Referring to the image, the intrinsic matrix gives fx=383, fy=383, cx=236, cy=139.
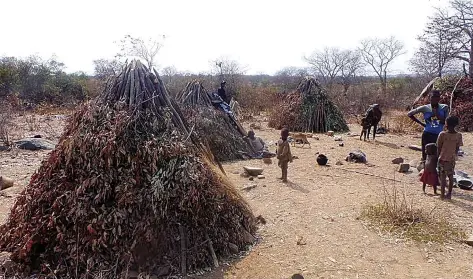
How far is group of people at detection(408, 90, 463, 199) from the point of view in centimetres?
528

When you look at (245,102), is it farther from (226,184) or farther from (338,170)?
(226,184)

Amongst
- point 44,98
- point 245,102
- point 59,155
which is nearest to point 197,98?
point 59,155

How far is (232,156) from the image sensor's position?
8922 millimetres

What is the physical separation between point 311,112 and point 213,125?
5899 mm

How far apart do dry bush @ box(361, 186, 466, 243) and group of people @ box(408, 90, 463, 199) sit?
69 centimetres

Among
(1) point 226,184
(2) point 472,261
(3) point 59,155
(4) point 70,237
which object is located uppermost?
(3) point 59,155

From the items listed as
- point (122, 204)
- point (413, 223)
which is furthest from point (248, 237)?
point (413, 223)

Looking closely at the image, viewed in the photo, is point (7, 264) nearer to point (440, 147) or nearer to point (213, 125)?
point (440, 147)

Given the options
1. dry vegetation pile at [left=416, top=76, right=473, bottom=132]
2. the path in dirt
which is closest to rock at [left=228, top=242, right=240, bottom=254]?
the path in dirt

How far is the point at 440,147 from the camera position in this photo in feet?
17.6

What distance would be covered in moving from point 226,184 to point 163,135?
2.93ft

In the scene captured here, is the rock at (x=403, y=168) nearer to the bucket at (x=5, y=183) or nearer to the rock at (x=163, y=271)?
the rock at (x=163, y=271)

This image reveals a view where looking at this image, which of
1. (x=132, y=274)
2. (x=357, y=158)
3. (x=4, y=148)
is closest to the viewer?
(x=132, y=274)

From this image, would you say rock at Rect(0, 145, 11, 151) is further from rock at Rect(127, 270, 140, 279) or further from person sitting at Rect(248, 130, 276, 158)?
rock at Rect(127, 270, 140, 279)
